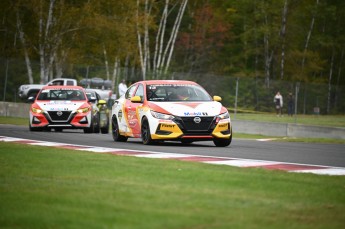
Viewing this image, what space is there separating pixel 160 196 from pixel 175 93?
11.0m

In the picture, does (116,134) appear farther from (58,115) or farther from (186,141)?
(58,115)

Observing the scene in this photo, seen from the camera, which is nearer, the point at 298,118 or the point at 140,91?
the point at 140,91

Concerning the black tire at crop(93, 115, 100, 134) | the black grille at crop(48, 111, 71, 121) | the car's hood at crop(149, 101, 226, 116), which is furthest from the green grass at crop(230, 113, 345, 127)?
the car's hood at crop(149, 101, 226, 116)

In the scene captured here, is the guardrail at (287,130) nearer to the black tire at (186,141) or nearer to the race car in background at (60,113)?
the race car in background at (60,113)

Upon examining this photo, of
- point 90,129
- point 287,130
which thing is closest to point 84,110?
point 90,129

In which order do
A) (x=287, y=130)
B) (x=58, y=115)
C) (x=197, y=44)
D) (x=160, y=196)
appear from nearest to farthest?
(x=160, y=196)
(x=58, y=115)
(x=287, y=130)
(x=197, y=44)

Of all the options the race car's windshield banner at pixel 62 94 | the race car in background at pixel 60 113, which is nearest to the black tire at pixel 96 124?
the race car in background at pixel 60 113

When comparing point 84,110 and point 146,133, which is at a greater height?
point 146,133

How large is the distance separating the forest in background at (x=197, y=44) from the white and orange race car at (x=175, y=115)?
72.4 ft

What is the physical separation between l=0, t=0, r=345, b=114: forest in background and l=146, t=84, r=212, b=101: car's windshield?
2202cm

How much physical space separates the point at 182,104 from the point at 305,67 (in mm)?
49002

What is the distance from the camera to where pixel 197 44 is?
74.8 meters

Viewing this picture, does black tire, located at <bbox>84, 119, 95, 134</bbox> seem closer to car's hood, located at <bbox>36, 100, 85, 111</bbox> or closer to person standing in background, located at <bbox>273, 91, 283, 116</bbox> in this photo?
car's hood, located at <bbox>36, 100, 85, 111</bbox>

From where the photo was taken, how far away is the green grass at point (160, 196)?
8.45 metres
